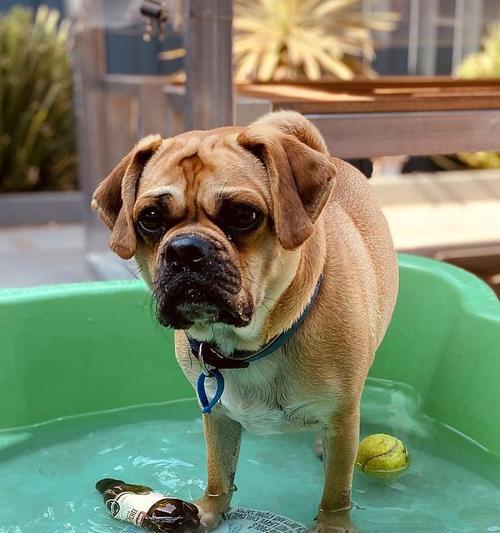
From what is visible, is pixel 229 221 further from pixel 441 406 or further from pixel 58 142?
pixel 58 142

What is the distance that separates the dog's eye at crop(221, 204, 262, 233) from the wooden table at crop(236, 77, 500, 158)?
4.75ft

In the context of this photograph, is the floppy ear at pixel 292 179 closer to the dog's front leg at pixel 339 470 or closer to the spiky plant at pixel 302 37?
the dog's front leg at pixel 339 470

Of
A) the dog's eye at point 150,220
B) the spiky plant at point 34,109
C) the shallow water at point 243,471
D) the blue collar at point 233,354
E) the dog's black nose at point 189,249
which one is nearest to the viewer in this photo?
the dog's black nose at point 189,249

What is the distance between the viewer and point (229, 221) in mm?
1778

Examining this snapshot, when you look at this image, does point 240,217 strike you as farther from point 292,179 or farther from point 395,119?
point 395,119

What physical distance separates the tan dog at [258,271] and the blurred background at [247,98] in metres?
1.11

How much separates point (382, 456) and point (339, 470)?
22.1 inches

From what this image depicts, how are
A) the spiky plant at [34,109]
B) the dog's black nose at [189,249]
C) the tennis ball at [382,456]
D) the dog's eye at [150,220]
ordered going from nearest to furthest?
the dog's black nose at [189,249]
the dog's eye at [150,220]
the tennis ball at [382,456]
the spiky plant at [34,109]

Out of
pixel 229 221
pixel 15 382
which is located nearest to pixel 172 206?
pixel 229 221

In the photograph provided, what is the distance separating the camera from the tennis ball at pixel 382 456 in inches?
104

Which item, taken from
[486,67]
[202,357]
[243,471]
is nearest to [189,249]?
[202,357]

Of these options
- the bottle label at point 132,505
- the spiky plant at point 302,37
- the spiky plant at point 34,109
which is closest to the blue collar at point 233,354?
the bottle label at point 132,505

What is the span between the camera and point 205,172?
70.6 inches

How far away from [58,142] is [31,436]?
14.8 feet
